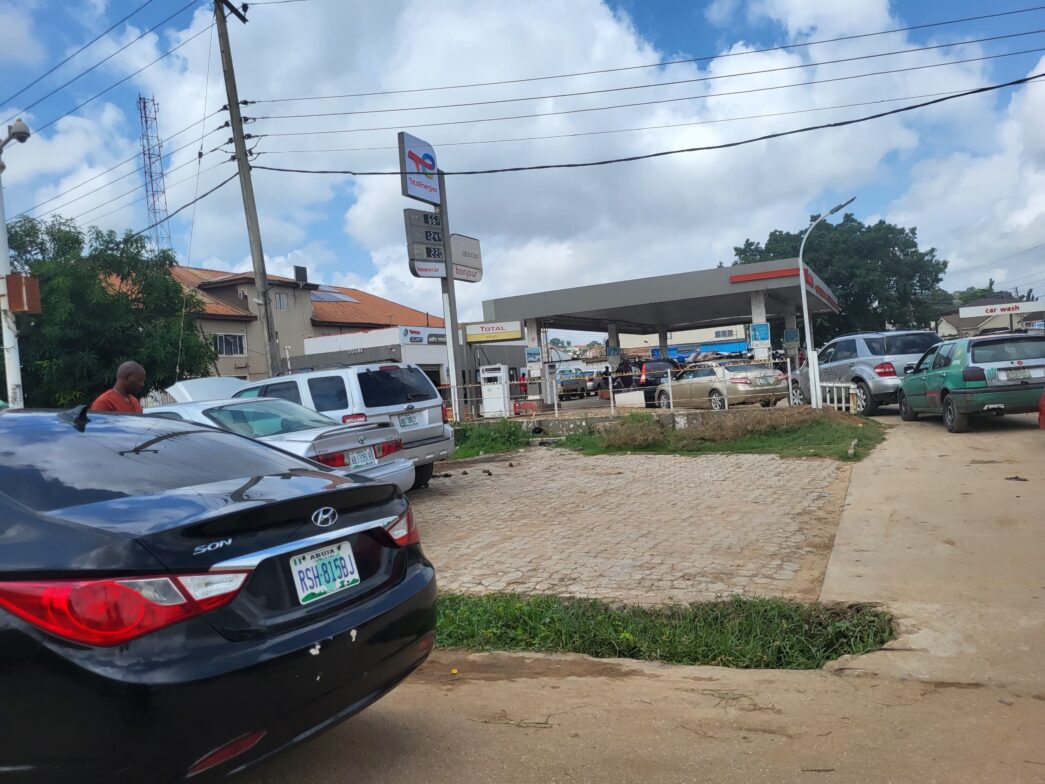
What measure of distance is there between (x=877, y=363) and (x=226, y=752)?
51.2ft

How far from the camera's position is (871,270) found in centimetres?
4856

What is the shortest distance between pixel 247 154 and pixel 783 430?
1263 centimetres

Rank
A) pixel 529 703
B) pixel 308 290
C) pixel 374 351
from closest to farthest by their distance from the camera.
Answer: pixel 529 703
pixel 374 351
pixel 308 290

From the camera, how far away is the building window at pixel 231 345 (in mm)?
38688

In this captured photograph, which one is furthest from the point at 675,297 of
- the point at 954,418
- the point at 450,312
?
the point at 954,418

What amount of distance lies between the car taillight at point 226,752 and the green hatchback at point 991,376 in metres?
12.1

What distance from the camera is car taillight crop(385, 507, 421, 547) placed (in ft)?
10.6

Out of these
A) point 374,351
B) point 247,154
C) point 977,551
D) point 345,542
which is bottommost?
point 977,551

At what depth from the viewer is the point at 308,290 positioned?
149ft

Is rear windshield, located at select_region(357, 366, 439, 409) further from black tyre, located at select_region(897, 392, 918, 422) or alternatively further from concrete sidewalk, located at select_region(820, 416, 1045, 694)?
black tyre, located at select_region(897, 392, 918, 422)

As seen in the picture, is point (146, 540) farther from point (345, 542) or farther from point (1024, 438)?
point (1024, 438)

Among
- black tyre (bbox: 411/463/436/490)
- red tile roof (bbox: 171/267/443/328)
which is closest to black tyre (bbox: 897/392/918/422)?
black tyre (bbox: 411/463/436/490)

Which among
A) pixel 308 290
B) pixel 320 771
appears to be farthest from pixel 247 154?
pixel 308 290

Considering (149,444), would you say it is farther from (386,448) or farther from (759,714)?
(386,448)
